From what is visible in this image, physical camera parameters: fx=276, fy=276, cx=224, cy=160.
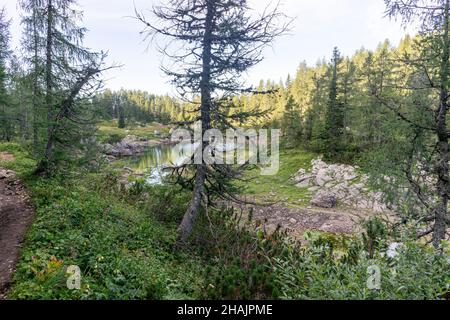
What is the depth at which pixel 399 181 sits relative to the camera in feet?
27.6

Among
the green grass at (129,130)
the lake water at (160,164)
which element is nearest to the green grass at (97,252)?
the lake water at (160,164)

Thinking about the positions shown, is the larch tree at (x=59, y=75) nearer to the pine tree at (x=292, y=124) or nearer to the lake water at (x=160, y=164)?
the lake water at (x=160, y=164)

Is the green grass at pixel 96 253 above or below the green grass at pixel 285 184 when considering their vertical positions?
above

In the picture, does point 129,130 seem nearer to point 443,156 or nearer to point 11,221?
point 11,221

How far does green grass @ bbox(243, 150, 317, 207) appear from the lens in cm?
2450

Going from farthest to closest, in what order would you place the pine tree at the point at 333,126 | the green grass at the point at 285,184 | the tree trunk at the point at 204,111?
the pine tree at the point at 333,126 < the green grass at the point at 285,184 < the tree trunk at the point at 204,111

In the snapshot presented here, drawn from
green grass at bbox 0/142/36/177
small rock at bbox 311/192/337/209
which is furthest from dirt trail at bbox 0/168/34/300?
small rock at bbox 311/192/337/209

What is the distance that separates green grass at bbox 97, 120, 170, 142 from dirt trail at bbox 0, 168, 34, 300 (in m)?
38.5

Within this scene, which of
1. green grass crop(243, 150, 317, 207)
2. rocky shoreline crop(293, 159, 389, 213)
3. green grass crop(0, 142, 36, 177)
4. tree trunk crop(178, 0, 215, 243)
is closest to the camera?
tree trunk crop(178, 0, 215, 243)

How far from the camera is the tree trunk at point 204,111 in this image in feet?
29.5

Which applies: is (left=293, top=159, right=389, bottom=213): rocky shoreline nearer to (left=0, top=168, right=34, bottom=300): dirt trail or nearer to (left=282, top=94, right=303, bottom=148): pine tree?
(left=282, top=94, right=303, bottom=148): pine tree

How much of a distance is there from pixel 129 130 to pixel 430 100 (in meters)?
69.9

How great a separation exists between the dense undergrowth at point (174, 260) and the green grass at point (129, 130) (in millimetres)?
40108
